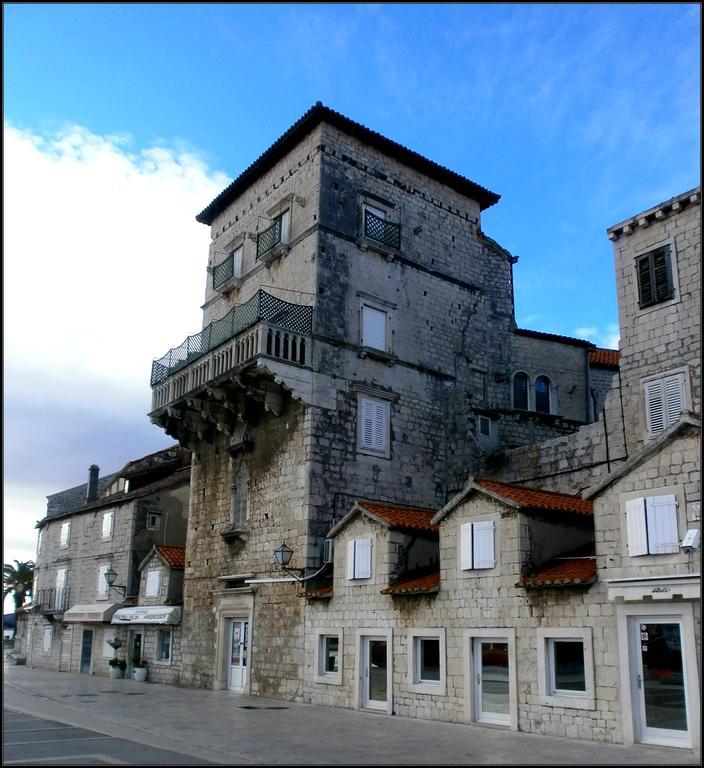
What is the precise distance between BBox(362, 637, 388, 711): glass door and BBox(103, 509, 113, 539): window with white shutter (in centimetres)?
2032

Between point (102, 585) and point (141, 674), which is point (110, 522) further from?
point (141, 674)

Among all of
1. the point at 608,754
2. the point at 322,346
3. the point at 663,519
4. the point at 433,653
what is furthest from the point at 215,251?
the point at 608,754

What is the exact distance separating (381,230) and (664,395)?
34.4ft

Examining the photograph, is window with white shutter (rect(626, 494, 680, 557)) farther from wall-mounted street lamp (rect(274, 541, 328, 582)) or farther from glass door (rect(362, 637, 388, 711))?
wall-mounted street lamp (rect(274, 541, 328, 582))

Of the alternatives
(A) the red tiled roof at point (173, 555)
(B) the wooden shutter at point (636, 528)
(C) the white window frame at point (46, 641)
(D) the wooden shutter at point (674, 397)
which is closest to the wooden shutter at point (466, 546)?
(B) the wooden shutter at point (636, 528)

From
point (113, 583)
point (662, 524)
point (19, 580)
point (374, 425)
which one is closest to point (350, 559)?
point (374, 425)

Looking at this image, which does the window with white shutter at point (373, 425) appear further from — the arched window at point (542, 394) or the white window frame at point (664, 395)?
the white window frame at point (664, 395)

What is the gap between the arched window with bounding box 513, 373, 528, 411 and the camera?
27.7 meters

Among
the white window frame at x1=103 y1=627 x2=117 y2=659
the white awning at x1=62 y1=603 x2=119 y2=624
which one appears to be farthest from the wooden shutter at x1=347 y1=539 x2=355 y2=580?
the white window frame at x1=103 y1=627 x2=117 y2=659

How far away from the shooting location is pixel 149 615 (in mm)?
27281

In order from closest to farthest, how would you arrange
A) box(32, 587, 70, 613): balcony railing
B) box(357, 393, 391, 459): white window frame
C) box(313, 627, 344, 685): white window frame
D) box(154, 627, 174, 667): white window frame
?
1. box(313, 627, 344, 685): white window frame
2. box(357, 393, 391, 459): white window frame
3. box(154, 627, 174, 667): white window frame
4. box(32, 587, 70, 613): balcony railing

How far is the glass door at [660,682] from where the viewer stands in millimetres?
12578

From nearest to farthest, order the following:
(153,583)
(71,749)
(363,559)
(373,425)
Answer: (71,749) → (363,559) → (373,425) → (153,583)

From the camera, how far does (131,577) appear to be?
3328 centimetres
